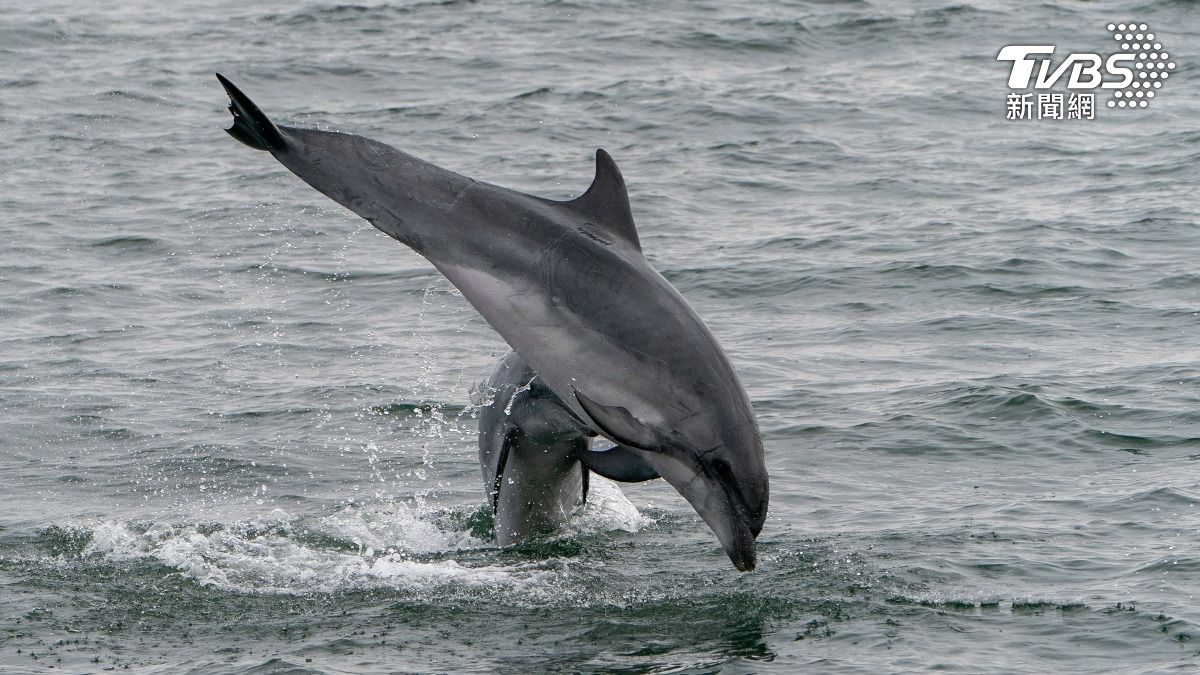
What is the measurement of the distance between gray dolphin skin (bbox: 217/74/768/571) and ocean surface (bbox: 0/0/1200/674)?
4.38 ft

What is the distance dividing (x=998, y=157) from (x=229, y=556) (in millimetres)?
16477

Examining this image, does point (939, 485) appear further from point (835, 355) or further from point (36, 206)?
point (36, 206)

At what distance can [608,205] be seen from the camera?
9.91 m

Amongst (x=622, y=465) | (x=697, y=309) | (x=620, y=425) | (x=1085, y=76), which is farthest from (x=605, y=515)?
(x=1085, y=76)

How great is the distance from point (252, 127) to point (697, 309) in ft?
33.1

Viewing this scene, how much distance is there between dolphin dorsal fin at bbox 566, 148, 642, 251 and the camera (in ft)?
32.4

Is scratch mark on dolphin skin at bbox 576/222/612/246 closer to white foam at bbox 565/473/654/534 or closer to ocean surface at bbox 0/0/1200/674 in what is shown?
ocean surface at bbox 0/0/1200/674

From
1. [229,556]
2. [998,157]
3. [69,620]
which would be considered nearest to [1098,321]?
[998,157]

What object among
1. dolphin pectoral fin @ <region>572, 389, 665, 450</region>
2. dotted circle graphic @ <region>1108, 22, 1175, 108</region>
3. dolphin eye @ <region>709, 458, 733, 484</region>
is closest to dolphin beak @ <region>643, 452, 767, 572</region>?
dolphin eye @ <region>709, 458, 733, 484</region>

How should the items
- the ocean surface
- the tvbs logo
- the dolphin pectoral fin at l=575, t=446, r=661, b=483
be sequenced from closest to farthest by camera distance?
the dolphin pectoral fin at l=575, t=446, r=661, b=483 → the ocean surface → the tvbs logo

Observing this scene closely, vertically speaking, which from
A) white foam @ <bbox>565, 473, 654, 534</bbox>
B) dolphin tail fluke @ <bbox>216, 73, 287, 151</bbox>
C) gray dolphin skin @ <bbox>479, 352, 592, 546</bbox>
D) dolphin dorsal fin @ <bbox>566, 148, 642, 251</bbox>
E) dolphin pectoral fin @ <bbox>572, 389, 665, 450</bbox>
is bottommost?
white foam @ <bbox>565, 473, 654, 534</bbox>

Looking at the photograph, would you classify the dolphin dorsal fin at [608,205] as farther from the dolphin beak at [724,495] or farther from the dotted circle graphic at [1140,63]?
the dotted circle graphic at [1140,63]

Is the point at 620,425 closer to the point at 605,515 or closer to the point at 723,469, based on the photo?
the point at 723,469

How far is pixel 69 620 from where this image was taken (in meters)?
11.0
